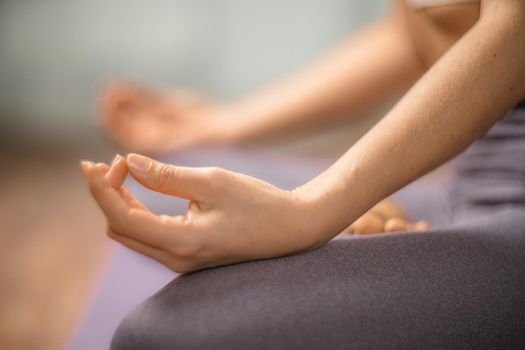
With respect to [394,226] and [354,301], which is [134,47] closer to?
[394,226]

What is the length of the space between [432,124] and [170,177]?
20 cm

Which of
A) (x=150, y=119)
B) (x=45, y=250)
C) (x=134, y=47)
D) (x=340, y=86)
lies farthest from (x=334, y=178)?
(x=134, y=47)

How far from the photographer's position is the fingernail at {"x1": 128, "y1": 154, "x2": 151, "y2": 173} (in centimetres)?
43

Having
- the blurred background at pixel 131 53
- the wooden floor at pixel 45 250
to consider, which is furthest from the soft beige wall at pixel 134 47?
the wooden floor at pixel 45 250

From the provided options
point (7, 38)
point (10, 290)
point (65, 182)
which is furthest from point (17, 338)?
point (7, 38)

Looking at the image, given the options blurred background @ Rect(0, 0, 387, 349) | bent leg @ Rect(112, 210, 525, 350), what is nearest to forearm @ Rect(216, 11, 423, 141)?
bent leg @ Rect(112, 210, 525, 350)

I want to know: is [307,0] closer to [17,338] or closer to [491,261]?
[17,338]

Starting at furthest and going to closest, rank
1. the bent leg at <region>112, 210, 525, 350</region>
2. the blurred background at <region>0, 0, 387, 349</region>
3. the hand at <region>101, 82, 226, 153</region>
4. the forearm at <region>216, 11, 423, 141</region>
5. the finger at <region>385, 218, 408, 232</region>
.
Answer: the blurred background at <region>0, 0, 387, 349</region>
the hand at <region>101, 82, 226, 153</region>
the forearm at <region>216, 11, 423, 141</region>
the finger at <region>385, 218, 408, 232</region>
the bent leg at <region>112, 210, 525, 350</region>

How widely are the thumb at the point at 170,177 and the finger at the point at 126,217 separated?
20 mm

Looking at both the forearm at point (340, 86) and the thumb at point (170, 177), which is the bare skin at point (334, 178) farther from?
the forearm at point (340, 86)

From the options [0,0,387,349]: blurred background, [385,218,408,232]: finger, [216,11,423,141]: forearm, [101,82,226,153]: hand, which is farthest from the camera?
[0,0,387,349]: blurred background

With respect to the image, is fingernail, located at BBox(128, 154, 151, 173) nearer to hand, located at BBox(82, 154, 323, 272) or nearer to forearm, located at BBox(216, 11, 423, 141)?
hand, located at BBox(82, 154, 323, 272)

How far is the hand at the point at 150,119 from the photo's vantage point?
45.0 inches

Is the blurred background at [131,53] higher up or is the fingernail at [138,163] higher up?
the blurred background at [131,53]
